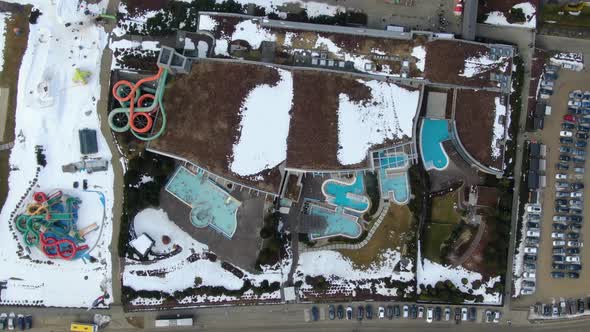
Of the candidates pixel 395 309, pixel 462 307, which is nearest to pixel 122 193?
pixel 395 309

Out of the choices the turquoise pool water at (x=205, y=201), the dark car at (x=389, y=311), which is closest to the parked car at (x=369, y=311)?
the dark car at (x=389, y=311)

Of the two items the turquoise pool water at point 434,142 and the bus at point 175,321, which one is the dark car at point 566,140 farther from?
the bus at point 175,321

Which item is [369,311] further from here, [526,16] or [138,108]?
[526,16]

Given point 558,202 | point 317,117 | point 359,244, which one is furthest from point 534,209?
point 317,117

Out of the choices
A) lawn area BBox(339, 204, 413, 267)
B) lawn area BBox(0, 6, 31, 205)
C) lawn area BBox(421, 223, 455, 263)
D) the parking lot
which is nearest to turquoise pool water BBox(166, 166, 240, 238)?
lawn area BBox(339, 204, 413, 267)

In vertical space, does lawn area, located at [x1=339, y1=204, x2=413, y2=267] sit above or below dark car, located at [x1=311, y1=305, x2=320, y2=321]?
above

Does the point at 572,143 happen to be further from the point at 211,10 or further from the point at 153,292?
the point at 153,292

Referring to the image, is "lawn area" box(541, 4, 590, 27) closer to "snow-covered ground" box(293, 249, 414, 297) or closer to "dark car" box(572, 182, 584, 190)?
"dark car" box(572, 182, 584, 190)
